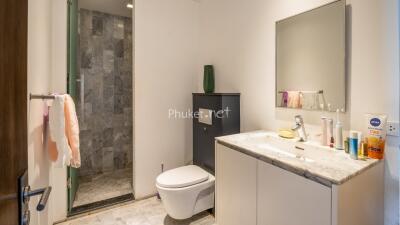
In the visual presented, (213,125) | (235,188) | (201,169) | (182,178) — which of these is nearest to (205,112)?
(213,125)

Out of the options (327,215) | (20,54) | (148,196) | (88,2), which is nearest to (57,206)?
(148,196)

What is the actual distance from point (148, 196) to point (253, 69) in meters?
1.85

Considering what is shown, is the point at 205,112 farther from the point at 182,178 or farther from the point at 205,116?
the point at 182,178

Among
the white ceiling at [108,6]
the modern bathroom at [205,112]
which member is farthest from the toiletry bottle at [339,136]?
the white ceiling at [108,6]

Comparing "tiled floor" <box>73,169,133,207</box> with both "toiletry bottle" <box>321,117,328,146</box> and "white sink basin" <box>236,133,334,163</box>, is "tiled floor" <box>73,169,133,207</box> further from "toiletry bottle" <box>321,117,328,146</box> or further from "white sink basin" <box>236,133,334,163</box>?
"toiletry bottle" <box>321,117,328,146</box>

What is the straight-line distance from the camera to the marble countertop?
977mm

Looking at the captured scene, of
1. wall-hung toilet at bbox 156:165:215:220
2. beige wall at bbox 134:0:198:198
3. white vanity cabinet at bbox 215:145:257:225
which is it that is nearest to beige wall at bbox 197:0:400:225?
beige wall at bbox 134:0:198:198

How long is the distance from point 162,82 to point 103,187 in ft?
5.16

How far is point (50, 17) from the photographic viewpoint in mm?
1912

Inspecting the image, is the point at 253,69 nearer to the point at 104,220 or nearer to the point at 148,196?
the point at 148,196

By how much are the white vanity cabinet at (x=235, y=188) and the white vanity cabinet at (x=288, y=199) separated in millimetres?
67

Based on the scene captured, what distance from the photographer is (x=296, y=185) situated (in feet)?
3.50

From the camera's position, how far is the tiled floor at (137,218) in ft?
6.61

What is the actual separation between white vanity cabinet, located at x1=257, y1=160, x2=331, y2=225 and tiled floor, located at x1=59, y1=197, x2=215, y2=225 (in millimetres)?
949
